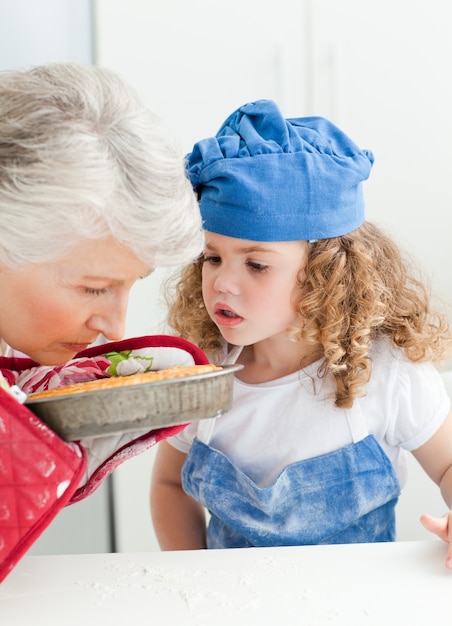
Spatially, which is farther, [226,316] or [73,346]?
[226,316]

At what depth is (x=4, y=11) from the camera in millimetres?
1595

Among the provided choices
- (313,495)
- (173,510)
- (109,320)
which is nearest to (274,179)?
(109,320)

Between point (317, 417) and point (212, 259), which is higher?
point (212, 259)

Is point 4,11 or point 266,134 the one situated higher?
point 4,11

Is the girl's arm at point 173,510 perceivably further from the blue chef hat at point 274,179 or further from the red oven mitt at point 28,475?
the red oven mitt at point 28,475

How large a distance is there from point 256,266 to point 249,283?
31 mm

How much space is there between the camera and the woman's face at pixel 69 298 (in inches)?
32.5

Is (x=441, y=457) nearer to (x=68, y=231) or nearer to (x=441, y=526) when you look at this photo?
(x=441, y=526)

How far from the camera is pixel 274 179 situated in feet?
3.71

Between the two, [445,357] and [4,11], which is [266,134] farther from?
[4,11]

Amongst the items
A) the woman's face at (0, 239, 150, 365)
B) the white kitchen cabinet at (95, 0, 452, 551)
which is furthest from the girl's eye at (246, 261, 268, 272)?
the white kitchen cabinet at (95, 0, 452, 551)

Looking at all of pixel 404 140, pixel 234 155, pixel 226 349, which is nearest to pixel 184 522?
pixel 226 349

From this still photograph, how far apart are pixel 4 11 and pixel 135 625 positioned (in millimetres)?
1276

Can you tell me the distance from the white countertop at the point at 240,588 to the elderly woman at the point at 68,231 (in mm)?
97
